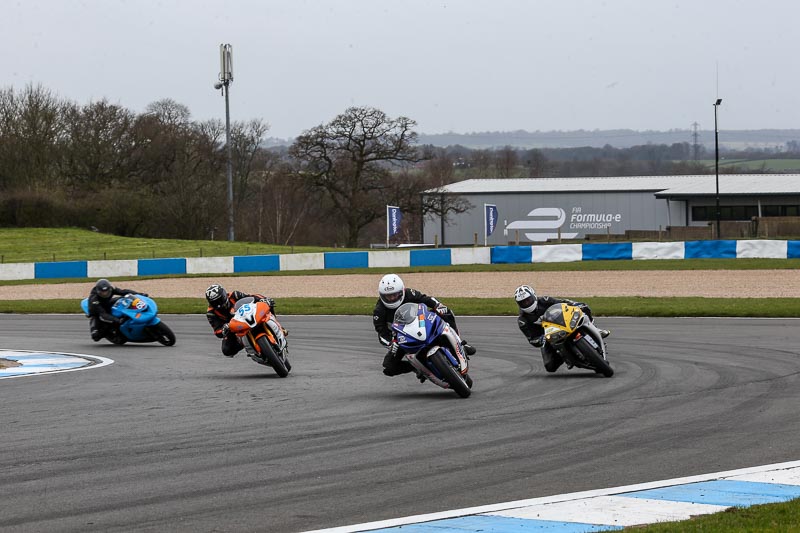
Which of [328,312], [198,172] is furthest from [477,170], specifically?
[328,312]

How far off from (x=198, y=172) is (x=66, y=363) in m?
66.2

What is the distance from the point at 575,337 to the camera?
13281mm

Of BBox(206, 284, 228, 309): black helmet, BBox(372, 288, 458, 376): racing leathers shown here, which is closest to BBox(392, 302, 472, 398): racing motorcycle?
BBox(372, 288, 458, 376): racing leathers

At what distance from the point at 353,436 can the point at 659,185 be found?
232 ft

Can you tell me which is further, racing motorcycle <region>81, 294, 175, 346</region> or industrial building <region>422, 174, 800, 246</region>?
industrial building <region>422, 174, 800, 246</region>

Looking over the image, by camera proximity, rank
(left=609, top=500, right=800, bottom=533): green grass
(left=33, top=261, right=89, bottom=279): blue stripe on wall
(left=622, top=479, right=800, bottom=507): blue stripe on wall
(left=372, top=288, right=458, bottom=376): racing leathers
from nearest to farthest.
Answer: (left=609, top=500, right=800, bottom=533): green grass < (left=622, top=479, right=800, bottom=507): blue stripe on wall < (left=372, top=288, right=458, bottom=376): racing leathers < (left=33, top=261, right=89, bottom=279): blue stripe on wall

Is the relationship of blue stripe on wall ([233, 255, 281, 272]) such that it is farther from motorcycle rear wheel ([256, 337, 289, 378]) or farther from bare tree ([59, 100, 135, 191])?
bare tree ([59, 100, 135, 191])

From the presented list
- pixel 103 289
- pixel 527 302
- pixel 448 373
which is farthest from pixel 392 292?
pixel 103 289

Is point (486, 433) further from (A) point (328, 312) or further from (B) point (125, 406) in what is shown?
(A) point (328, 312)

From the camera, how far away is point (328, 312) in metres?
27.1

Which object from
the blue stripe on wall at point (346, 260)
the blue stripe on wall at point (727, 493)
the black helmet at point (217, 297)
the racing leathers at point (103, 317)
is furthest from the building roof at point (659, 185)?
the blue stripe on wall at point (727, 493)

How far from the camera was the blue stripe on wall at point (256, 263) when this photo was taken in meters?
42.6

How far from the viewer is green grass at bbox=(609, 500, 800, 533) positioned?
19.3ft

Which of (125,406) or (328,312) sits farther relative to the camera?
(328,312)
